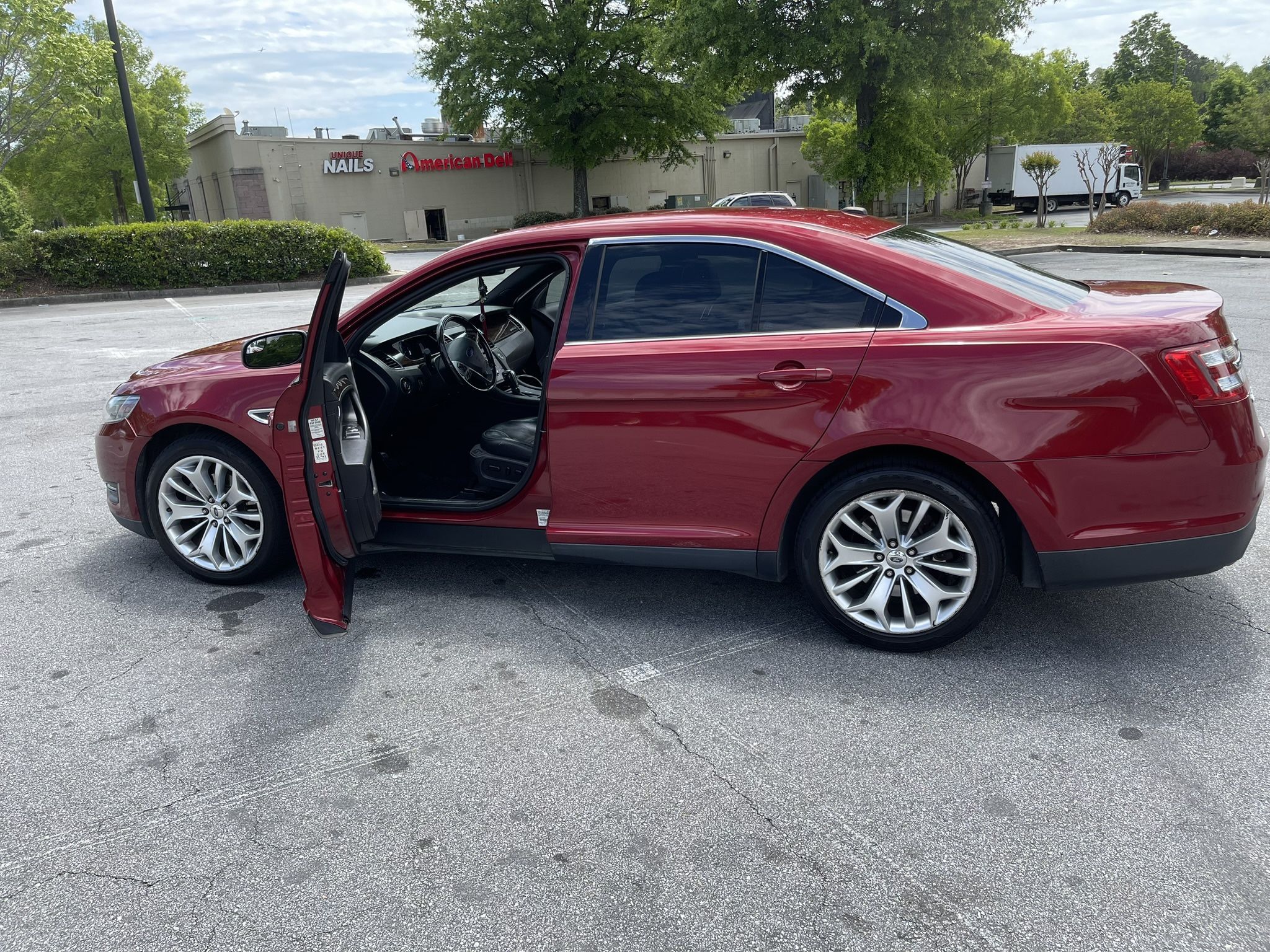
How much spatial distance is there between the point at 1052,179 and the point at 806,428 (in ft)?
162

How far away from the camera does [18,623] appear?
4113 millimetres

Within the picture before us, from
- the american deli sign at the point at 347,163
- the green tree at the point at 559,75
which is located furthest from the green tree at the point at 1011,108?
the american deli sign at the point at 347,163

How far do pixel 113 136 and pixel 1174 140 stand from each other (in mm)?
57128

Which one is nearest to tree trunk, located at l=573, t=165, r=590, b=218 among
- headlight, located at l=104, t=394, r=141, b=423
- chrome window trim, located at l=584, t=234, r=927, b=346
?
headlight, located at l=104, t=394, r=141, b=423

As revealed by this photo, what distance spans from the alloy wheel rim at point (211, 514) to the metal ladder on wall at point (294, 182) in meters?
41.7

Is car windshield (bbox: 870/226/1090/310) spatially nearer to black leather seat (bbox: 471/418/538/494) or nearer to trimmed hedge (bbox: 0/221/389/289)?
black leather seat (bbox: 471/418/538/494)

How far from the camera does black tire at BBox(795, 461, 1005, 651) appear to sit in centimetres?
331

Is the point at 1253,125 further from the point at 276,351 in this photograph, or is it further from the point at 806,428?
the point at 276,351

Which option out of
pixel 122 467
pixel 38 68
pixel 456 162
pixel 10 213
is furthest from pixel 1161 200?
pixel 10 213

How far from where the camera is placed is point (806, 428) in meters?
3.38

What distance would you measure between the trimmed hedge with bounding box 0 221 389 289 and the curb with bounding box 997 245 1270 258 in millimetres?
15262

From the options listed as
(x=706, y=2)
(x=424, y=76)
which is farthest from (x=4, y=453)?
(x=424, y=76)

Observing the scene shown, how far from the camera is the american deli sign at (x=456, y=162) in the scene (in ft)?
148

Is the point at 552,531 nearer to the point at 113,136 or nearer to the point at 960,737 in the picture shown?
the point at 960,737
